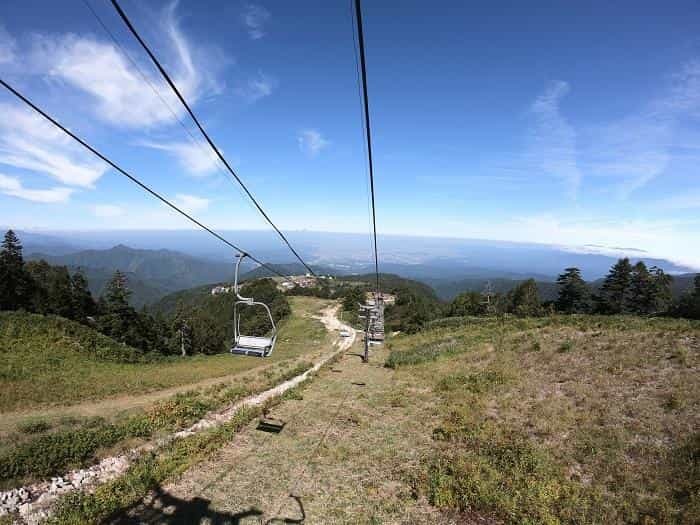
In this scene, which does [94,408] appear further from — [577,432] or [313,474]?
[577,432]

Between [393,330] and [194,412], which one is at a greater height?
[194,412]

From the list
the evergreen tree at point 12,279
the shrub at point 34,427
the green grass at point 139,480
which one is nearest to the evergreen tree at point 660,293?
the green grass at point 139,480

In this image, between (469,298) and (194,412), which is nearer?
(194,412)

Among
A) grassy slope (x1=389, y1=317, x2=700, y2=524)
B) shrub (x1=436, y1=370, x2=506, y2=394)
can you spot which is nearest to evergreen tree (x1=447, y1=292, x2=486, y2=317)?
grassy slope (x1=389, y1=317, x2=700, y2=524)

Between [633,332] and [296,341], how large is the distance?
4631 centimetres

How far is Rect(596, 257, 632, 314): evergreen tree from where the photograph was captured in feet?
253

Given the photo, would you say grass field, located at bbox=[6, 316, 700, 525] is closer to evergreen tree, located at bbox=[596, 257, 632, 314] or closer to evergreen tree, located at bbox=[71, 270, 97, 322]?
evergreen tree, located at bbox=[596, 257, 632, 314]

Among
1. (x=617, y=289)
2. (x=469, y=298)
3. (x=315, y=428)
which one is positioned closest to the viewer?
(x=315, y=428)

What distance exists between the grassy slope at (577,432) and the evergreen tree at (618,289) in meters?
63.9

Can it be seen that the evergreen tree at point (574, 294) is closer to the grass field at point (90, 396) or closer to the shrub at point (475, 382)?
the grass field at point (90, 396)

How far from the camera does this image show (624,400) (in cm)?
1503

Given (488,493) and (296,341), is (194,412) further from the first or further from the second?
(296,341)

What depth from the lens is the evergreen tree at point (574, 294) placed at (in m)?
81.1

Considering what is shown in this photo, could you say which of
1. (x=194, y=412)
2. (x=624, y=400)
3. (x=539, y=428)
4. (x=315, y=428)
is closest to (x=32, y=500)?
(x=194, y=412)
